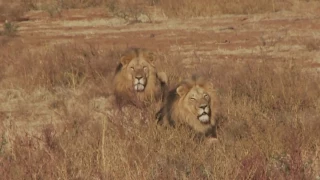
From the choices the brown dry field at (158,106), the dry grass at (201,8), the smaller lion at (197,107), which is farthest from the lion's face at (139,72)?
the dry grass at (201,8)

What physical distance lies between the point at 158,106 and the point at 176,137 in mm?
1959

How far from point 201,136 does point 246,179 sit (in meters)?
1.73

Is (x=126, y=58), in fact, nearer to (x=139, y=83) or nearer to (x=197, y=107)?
(x=139, y=83)

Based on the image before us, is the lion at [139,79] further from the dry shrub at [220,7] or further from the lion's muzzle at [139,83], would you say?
the dry shrub at [220,7]

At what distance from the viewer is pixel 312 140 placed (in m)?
5.73

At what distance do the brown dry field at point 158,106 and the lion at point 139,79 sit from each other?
27 cm

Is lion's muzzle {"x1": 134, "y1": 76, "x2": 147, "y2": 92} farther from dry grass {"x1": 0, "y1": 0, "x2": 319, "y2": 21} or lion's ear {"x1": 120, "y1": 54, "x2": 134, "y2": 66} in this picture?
dry grass {"x1": 0, "y1": 0, "x2": 319, "y2": 21}

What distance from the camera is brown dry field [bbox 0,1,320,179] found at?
16.5 ft

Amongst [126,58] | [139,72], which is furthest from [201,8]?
[139,72]

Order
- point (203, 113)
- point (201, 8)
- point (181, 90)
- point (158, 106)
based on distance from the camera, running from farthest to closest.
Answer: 1. point (201, 8)
2. point (158, 106)
3. point (181, 90)
4. point (203, 113)

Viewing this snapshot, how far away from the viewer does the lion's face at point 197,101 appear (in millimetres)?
6216

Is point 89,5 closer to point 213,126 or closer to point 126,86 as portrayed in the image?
point 126,86

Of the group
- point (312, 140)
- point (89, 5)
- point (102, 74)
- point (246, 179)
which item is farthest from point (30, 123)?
point (89, 5)

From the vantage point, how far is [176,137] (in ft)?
18.5
